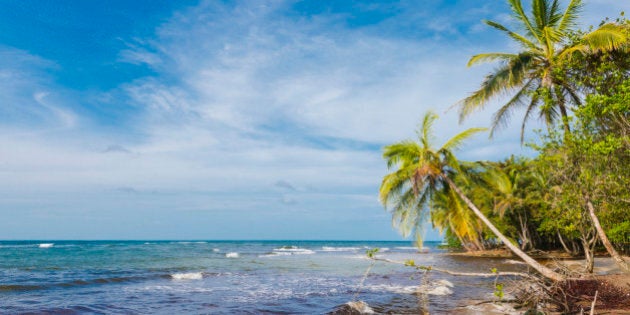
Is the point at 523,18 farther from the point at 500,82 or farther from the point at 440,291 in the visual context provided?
the point at 440,291

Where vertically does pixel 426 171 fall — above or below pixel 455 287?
above

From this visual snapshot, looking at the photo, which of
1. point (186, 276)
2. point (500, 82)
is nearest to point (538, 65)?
point (500, 82)

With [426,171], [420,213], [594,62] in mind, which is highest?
[594,62]

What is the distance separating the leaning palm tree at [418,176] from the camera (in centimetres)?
1421

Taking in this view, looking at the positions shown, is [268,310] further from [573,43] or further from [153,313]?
[573,43]

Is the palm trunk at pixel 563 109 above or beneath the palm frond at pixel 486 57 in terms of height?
beneath

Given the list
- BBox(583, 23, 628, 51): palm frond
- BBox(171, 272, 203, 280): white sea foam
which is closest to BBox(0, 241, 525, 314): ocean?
BBox(171, 272, 203, 280): white sea foam

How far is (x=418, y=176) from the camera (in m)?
14.2

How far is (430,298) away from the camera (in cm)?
1376

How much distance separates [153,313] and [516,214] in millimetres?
33836

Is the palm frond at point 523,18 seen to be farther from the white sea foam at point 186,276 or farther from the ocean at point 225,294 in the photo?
the white sea foam at point 186,276

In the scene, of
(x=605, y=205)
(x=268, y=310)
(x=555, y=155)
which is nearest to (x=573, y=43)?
(x=555, y=155)

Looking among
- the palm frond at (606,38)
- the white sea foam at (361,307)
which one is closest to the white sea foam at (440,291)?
the white sea foam at (361,307)

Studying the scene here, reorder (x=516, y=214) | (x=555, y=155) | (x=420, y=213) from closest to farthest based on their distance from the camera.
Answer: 1. (x=555, y=155)
2. (x=420, y=213)
3. (x=516, y=214)
